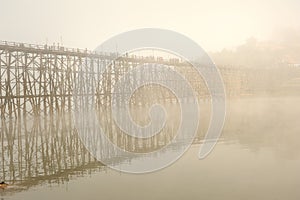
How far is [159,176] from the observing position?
37.6 feet

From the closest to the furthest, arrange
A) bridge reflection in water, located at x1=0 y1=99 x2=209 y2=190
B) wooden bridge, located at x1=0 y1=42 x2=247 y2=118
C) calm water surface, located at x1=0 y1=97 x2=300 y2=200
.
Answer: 1. calm water surface, located at x1=0 y1=97 x2=300 y2=200
2. bridge reflection in water, located at x1=0 y1=99 x2=209 y2=190
3. wooden bridge, located at x1=0 y1=42 x2=247 y2=118

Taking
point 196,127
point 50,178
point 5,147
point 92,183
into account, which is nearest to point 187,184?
point 92,183

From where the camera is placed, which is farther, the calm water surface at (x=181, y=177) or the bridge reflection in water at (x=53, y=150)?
the bridge reflection in water at (x=53, y=150)

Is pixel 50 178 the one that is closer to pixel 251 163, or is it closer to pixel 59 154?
pixel 59 154

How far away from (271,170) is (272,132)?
8568 millimetres

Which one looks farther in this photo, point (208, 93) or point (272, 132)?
point (208, 93)

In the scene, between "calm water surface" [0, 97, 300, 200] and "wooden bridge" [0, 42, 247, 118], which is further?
"wooden bridge" [0, 42, 247, 118]

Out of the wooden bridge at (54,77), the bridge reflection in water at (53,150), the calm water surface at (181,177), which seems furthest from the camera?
Result: the wooden bridge at (54,77)

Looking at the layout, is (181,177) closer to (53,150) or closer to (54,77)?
(53,150)

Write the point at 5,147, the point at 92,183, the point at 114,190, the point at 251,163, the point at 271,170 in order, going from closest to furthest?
the point at 114,190 → the point at 92,183 → the point at 271,170 → the point at 251,163 → the point at 5,147

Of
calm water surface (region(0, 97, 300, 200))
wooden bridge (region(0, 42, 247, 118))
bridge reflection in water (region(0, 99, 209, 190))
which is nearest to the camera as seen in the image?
calm water surface (region(0, 97, 300, 200))

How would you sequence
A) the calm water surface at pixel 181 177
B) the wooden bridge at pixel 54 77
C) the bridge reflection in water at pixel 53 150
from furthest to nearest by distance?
the wooden bridge at pixel 54 77
the bridge reflection in water at pixel 53 150
the calm water surface at pixel 181 177

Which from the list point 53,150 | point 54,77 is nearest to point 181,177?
point 53,150

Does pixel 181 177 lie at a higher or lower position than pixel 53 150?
lower
